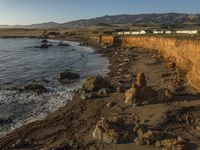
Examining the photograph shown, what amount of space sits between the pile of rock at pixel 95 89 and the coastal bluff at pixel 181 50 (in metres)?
7.34

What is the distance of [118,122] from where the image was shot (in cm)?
2027

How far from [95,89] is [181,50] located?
12914mm

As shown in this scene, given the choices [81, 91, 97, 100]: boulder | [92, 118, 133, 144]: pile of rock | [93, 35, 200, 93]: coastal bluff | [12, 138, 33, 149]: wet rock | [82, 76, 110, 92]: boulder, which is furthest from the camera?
[82, 76, 110, 92]: boulder

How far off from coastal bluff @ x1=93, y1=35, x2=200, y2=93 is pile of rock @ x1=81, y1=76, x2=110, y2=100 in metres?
7.34

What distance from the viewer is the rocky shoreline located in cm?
1864

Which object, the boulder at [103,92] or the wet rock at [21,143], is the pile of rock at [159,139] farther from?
the boulder at [103,92]

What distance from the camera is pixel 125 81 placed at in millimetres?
35094

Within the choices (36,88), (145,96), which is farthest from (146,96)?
(36,88)

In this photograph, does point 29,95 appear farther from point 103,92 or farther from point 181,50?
point 181,50

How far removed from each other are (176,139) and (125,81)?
56.5 ft

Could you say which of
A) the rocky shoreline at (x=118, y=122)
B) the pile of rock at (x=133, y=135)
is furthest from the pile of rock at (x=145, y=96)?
the pile of rock at (x=133, y=135)

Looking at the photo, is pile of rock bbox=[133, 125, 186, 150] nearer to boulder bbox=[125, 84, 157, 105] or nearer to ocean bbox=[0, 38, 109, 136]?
boulder bbox=[125, 84, 157, 105]

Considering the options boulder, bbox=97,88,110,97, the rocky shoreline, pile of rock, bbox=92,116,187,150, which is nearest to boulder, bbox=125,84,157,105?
the rocky shoreline

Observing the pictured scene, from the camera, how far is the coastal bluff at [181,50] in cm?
2973
